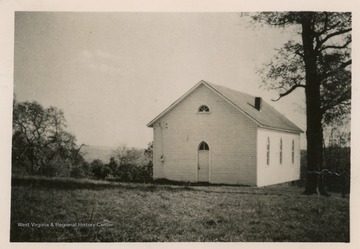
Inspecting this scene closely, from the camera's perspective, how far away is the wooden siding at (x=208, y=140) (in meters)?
10.3

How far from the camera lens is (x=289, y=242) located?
27.2 feet

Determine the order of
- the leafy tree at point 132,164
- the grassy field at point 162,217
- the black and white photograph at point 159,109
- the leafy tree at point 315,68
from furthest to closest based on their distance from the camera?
the leafy tree at point 132,164
the leafy tree at point 315,68
the black and white photograph at point 159,109
the grassy field at point 162,217

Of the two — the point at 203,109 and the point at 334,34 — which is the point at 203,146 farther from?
the point at 334,34

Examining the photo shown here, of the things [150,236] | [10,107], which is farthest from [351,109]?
[10,107]

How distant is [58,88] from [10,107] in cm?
90

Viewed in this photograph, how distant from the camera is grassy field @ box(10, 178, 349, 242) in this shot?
27.1 ft

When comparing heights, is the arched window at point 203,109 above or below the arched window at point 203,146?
above

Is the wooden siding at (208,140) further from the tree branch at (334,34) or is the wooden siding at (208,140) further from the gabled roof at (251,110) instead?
the tree branch at (334,34)

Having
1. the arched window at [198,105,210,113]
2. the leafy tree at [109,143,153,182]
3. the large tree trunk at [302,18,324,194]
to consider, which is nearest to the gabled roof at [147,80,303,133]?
the large tree trunk at [302,18,324,194]

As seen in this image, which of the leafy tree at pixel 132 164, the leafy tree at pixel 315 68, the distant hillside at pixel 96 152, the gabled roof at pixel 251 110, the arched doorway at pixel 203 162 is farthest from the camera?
the arched doorway at pixel 203 162

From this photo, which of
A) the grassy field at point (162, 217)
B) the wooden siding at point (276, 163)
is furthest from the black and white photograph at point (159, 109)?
the wooden siding at point (276, 163)

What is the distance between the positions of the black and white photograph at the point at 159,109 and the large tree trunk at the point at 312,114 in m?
0.02

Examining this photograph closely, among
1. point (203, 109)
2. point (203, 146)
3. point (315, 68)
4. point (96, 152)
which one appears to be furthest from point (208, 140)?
point (315, 68)

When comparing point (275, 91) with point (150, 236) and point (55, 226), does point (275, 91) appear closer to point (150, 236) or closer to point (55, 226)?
point (150, 236)
